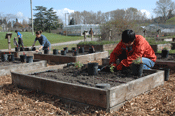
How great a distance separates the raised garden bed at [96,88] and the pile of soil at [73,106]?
0.10 meters

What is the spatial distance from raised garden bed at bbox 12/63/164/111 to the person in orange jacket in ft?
1.05

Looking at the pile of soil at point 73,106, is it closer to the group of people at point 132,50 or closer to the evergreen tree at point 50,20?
the group of people at point 132,50

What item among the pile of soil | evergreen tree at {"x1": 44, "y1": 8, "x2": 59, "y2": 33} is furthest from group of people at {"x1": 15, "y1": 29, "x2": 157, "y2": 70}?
evergreen tree at {"x1": 44, "y1": 8, "x2": 59, "y2": 33}

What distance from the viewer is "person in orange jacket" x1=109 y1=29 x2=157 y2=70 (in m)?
4.12

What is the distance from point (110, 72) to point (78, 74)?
82 centimetres

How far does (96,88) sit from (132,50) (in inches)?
78.1

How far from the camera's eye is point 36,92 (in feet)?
12.6

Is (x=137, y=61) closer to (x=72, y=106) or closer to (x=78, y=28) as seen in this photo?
(x=72, y=106)

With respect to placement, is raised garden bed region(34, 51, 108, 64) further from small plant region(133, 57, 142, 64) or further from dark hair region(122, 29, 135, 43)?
small plant region(133, 57, 142, 64)

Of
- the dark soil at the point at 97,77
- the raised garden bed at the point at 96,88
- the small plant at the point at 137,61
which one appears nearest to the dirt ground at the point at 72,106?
the raised garden bed at the point at 96,88

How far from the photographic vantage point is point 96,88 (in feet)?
9.54

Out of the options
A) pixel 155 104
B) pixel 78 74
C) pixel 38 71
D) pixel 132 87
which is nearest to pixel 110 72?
pixel 78 74

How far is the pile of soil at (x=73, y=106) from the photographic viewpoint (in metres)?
2.83

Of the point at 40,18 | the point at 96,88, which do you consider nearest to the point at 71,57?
the point at 96,88
